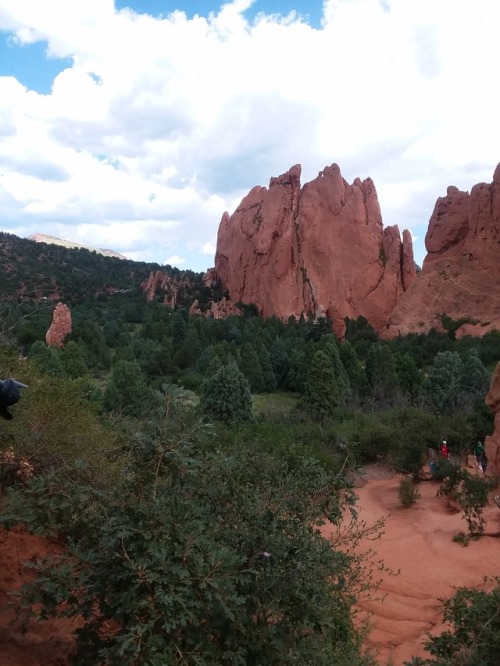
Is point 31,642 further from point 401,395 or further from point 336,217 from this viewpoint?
point 336,217

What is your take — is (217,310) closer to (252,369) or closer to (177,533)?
(252,369)

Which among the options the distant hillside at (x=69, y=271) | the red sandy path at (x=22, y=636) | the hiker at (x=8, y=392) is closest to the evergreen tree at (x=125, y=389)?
the red sandy path at (x=22, y=636)

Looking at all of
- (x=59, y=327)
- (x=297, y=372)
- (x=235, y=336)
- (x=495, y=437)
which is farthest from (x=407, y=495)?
(x=235, y=336)

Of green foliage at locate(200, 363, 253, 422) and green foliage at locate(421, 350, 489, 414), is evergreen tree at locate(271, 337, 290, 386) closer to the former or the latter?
green foliage at locate(421, 350, 489, 414)

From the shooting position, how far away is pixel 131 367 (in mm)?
23250

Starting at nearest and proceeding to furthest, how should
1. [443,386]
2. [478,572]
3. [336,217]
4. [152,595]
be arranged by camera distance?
[152,595]
[478,572]
[443,386]
[336,217]

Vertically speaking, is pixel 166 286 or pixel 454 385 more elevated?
pixel 166 286

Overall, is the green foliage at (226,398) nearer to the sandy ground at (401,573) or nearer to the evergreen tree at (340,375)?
the evergreen tree at (340,375)

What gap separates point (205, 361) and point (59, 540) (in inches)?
1178

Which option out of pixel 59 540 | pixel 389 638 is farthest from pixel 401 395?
pixel 59 540

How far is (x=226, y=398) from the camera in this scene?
21.9 metres

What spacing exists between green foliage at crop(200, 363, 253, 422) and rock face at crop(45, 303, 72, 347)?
1831 cm

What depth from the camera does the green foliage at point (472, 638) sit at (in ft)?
13.3

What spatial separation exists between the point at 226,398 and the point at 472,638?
17.7m
